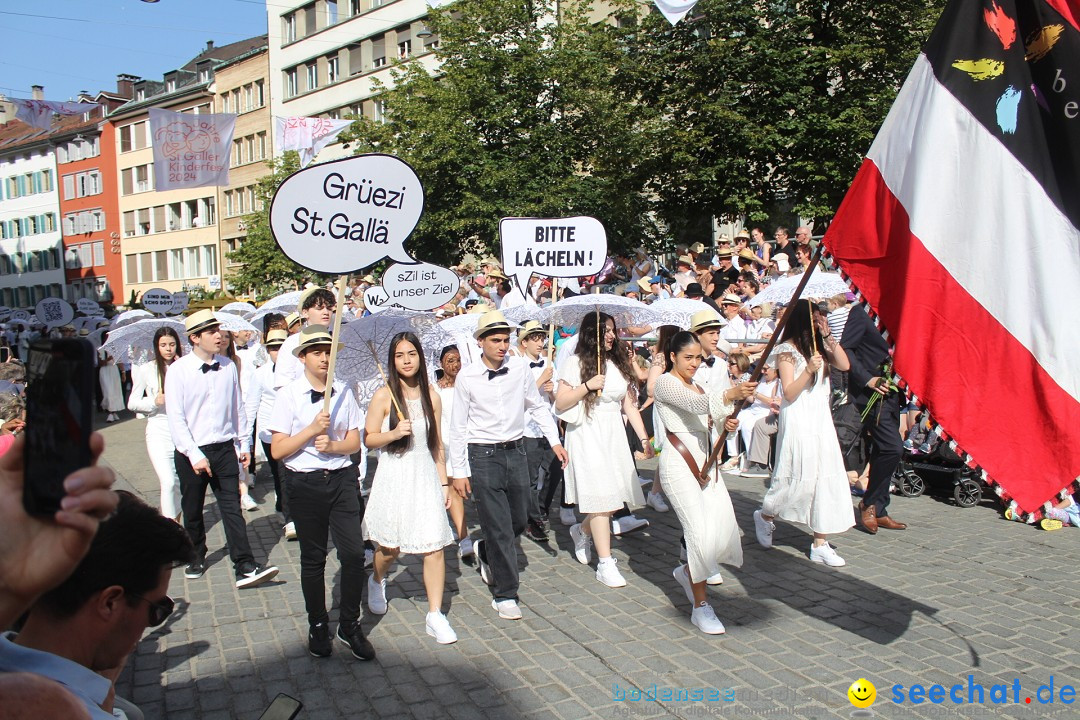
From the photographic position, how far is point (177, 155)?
25.2m

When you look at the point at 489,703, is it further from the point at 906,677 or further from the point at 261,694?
the point at 906,677

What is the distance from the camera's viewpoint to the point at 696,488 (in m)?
5.93

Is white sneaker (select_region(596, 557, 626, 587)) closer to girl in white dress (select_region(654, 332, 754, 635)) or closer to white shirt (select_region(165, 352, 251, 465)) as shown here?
girl in white dress (select_region(654, 332, 754, 635))

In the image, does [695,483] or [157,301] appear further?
[157,301]

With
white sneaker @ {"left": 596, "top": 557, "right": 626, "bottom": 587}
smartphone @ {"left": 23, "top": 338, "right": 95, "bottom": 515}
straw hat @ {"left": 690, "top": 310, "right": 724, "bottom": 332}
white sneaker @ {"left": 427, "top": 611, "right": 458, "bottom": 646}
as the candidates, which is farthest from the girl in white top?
smartphone @ {"left": 23, "top": 338, "right": 95, "bottom": 515}

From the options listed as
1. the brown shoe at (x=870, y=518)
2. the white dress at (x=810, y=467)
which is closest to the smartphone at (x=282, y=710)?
the white dress at (x=810, y=467)

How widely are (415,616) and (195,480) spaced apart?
226 centimetres

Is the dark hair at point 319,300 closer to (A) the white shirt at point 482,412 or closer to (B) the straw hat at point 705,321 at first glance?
(A) the white shirt at point 482,412

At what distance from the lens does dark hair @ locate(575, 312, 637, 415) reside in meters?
7.32

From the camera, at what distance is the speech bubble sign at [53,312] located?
2520cm

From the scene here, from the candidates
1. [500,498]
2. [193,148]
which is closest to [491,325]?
[500,498]

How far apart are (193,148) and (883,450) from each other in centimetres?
2246

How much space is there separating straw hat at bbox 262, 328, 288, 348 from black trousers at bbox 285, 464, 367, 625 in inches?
184

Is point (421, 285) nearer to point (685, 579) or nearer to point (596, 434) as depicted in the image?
point (596, 434)
